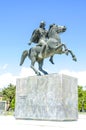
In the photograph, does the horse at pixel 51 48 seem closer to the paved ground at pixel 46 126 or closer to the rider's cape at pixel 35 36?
the rider's cape at pixel 35 36

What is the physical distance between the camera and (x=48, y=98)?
12.2 m

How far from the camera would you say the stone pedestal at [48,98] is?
1182 cm

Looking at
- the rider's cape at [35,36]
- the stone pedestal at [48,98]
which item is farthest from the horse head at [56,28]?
the stone pedestal at [48,98]

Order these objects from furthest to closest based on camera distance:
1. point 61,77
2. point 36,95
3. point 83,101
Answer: point 83,101, point 36,95, point 61,77

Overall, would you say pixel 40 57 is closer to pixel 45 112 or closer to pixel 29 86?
pixel 29 86

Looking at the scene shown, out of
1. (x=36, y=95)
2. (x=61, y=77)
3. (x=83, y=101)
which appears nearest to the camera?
(x=61, y=77)

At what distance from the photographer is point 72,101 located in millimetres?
12562

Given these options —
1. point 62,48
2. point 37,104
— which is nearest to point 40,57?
point 62,48

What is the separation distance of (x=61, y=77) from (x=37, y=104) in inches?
69.7

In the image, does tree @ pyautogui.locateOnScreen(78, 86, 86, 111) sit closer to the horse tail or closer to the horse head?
the horse tail

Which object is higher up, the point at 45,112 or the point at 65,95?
the point at 65,95

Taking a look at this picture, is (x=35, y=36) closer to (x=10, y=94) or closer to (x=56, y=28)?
(x=56, y=28)

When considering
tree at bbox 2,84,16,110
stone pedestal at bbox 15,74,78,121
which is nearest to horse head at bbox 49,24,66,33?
stone pedestal at bbox 15,74,78,121

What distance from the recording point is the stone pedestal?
1182cm
